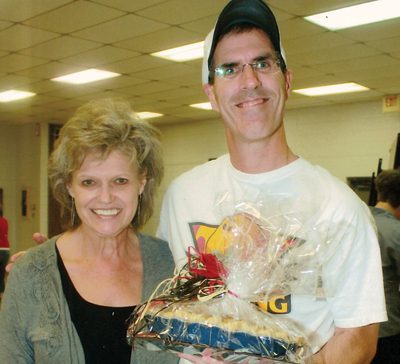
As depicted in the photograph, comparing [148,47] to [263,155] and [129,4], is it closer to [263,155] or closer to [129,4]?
[129,4]

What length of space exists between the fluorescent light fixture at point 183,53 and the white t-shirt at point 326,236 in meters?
4.00

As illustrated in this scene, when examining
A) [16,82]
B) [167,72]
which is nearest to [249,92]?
[167,72]

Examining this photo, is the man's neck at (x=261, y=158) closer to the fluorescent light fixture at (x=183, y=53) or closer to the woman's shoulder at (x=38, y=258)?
the woman's shoulder at (x=38, y=258)

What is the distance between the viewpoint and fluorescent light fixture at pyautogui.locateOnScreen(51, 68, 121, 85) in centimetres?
666

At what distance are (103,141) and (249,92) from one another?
0.51 meters

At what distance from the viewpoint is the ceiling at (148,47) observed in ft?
14.0

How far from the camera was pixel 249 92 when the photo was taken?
1.52 meters

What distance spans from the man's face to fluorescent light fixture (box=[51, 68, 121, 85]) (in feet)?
17.0

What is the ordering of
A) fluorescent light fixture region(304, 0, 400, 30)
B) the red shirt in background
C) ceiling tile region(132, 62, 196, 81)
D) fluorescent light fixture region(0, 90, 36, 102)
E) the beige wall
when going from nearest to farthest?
fluorescent light fixture region(304, 0, 400, 30)
ceiling tile region(132, 62, 196, 81)
the red shirt in background
fluorescent light fixture region(0, 90, 36, 102)
the beige wall

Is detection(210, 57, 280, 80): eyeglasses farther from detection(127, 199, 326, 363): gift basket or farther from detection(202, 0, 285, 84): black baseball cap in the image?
detection(127, 199, 326, 363): gift basket

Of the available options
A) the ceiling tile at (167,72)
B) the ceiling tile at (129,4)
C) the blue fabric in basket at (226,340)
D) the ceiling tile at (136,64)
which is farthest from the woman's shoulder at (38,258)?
the ceiling tile at (167,72)

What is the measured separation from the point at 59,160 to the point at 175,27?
10.8ft

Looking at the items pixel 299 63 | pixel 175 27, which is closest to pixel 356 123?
pixel 299 63

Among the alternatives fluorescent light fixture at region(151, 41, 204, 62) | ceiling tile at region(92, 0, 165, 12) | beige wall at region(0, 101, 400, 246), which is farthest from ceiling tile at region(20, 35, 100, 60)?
beige wall at region(0, 101, 400, 246)
